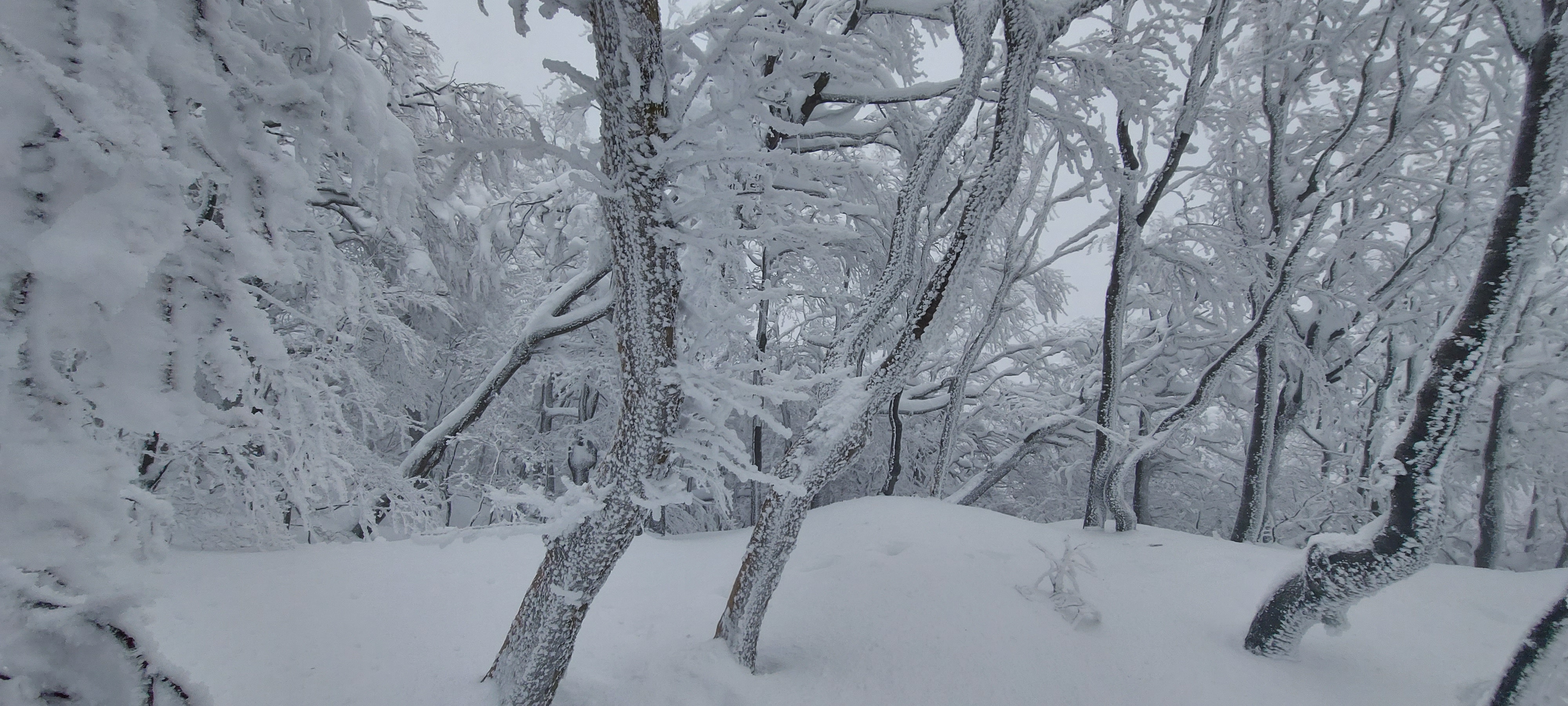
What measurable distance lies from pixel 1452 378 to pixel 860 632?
3.28 m

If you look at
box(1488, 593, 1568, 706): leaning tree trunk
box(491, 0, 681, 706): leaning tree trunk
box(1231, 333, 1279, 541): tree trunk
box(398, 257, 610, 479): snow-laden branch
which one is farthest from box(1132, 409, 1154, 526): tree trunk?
box(491, 0, 681, 706): leaning tree trunk

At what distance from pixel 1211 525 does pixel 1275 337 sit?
8923 millimetres

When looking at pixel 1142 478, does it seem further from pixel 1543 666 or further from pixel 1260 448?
pixel 1543 666

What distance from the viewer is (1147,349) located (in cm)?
904

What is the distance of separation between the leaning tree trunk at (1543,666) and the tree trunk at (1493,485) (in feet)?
22.6

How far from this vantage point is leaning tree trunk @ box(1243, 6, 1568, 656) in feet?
8.32

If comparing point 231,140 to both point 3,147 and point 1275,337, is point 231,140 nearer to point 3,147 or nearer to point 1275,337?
point 3,147

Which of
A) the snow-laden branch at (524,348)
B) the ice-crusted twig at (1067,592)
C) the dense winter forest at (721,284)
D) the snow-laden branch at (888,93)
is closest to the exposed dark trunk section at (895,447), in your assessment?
the dense winter forest at (721,284)

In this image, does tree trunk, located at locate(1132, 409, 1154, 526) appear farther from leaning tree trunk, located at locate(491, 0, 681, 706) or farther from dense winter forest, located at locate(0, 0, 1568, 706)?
leaning tree trunk, located at locate(491, 0, 681, 706)

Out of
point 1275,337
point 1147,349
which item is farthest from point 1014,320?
point 1275,337

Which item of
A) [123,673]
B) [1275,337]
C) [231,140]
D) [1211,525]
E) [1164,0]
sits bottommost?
[1211,525]

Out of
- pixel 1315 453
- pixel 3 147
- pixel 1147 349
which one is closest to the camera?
pixel 3 147

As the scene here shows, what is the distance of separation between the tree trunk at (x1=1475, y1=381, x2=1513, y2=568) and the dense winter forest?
51 millimetres

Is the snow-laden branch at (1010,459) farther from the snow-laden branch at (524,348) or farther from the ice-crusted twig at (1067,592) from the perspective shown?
the snow-laden branch at (524,348)
